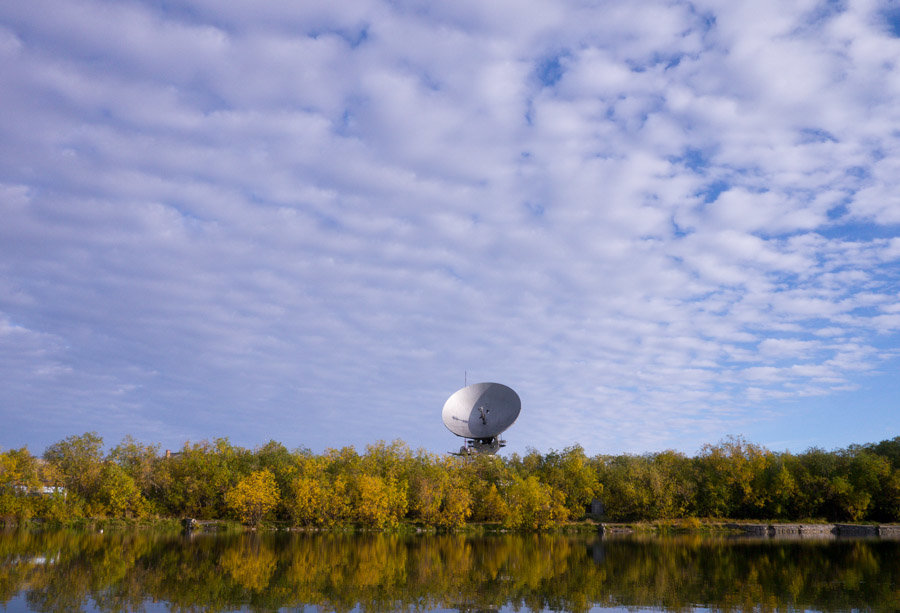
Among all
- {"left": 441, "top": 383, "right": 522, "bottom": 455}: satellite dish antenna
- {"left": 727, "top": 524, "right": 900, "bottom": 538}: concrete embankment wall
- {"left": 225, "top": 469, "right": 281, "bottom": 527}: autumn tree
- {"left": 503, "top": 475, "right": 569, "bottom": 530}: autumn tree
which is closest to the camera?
{"left": 225, "top": 469, "right": 281, "bottom": 527}: autumn tree

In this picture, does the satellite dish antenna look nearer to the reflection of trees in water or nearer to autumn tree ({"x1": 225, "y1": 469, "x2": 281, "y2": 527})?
autumn tree ({"x1": 225, "y1": 469, "x2": 281, "y2": 527})

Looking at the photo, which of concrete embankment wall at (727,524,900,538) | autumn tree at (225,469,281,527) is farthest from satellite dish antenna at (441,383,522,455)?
concrete embankment wall at (727,524,900,538)

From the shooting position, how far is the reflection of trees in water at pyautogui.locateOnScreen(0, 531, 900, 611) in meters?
19.6

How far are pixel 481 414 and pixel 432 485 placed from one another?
1203cm

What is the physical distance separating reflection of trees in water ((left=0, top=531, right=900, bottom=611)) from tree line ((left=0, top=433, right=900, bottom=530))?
2012cm

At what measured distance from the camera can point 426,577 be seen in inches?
1000

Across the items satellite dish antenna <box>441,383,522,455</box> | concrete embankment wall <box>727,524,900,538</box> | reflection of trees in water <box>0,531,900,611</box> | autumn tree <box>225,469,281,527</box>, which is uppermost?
satellite dish antenna <box>441,383,522,455</box>

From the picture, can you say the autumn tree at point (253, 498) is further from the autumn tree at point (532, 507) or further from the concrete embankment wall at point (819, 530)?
the concrete embankment wall at point (819, 530)

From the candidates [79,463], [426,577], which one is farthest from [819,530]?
[79,463]

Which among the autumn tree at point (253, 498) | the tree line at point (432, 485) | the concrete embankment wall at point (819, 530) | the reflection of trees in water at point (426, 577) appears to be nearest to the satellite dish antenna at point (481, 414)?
the tree line at point (432, 485)

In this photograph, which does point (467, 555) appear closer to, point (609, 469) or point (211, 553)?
point (211, 553)

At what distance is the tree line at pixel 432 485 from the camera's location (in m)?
59.7

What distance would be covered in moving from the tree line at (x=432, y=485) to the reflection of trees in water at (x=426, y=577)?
2012 centimetres

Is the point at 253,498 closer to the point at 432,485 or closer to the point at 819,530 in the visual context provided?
the point at 432,485
